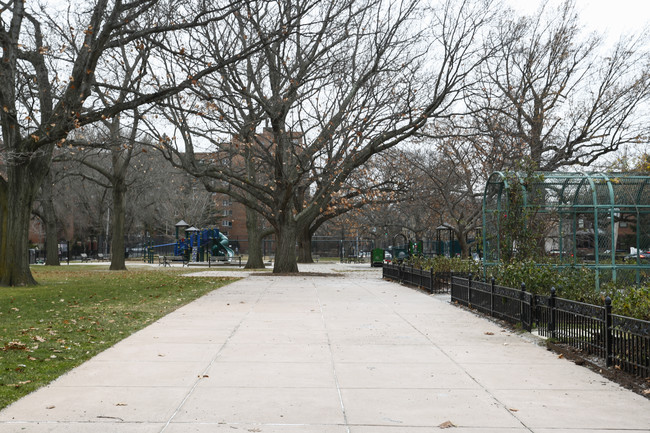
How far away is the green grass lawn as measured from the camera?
7.35 meters

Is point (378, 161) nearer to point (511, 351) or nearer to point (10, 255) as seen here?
point (10, 255)

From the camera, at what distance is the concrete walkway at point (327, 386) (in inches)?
213

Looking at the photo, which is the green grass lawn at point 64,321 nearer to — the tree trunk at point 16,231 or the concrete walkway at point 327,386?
the concrete walkway at point 327,386

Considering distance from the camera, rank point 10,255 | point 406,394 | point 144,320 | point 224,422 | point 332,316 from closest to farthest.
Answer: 1. point 224,422
2. point 406,394
3. point 144,320
4. point 332,316
5. point 10,255

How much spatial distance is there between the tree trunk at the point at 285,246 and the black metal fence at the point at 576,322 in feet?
50.9

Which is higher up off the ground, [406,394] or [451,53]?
[451,53]

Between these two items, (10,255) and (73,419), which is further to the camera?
(10,255)

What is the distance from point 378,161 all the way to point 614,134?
1620 cm

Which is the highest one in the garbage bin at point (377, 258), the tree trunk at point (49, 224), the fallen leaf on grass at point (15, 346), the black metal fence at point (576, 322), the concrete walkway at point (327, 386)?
the tree trunk at point (49, 224)

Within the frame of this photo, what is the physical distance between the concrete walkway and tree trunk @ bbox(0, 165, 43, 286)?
1138 centimetres

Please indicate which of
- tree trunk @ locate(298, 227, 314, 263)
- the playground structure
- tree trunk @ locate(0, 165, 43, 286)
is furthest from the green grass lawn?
tree trunk @ locate(298, 227, 314, 263)

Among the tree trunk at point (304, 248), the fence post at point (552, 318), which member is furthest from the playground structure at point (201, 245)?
the fence post at point (552, 318)

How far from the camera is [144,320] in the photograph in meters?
12.0

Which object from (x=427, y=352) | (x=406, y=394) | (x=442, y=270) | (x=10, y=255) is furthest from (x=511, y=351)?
(x=10, y=255)
